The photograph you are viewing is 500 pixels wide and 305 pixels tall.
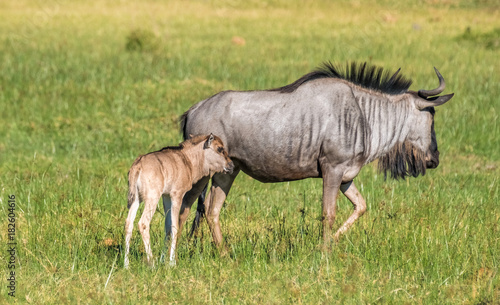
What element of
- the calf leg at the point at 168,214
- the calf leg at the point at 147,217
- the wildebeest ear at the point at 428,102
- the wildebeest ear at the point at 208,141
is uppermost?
the wildebeest ear at the point at 428,102

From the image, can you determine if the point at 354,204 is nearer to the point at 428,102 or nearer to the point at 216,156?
the point at 428,102

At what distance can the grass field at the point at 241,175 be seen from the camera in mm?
6051

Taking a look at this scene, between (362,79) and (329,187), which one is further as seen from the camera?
(362,79)

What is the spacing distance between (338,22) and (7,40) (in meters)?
11.5

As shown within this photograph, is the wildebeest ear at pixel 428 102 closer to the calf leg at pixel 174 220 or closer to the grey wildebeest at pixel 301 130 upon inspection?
the grey wildebeest at pixel 301 130

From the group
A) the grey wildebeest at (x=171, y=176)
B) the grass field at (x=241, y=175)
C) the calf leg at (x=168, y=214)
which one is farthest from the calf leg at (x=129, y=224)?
the calf leg at (x=168, y=214)

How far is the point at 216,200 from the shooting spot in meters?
7.60

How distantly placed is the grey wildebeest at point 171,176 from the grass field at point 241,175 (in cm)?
33

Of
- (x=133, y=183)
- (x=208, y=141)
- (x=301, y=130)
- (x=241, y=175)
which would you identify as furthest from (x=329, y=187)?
(x=241, y=175)

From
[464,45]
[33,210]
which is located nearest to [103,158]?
[33,210]

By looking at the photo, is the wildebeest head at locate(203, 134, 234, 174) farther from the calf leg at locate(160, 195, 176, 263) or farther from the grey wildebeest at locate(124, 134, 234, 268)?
the calf leg at locate(160, 195, 176, 263)

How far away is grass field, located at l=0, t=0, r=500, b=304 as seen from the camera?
6051mm

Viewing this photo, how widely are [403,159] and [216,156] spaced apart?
80.8 inches

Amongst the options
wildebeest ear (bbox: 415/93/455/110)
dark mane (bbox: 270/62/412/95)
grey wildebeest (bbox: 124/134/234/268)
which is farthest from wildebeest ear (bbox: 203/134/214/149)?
wildebeest ear (bbox: 415/93/455/110)
